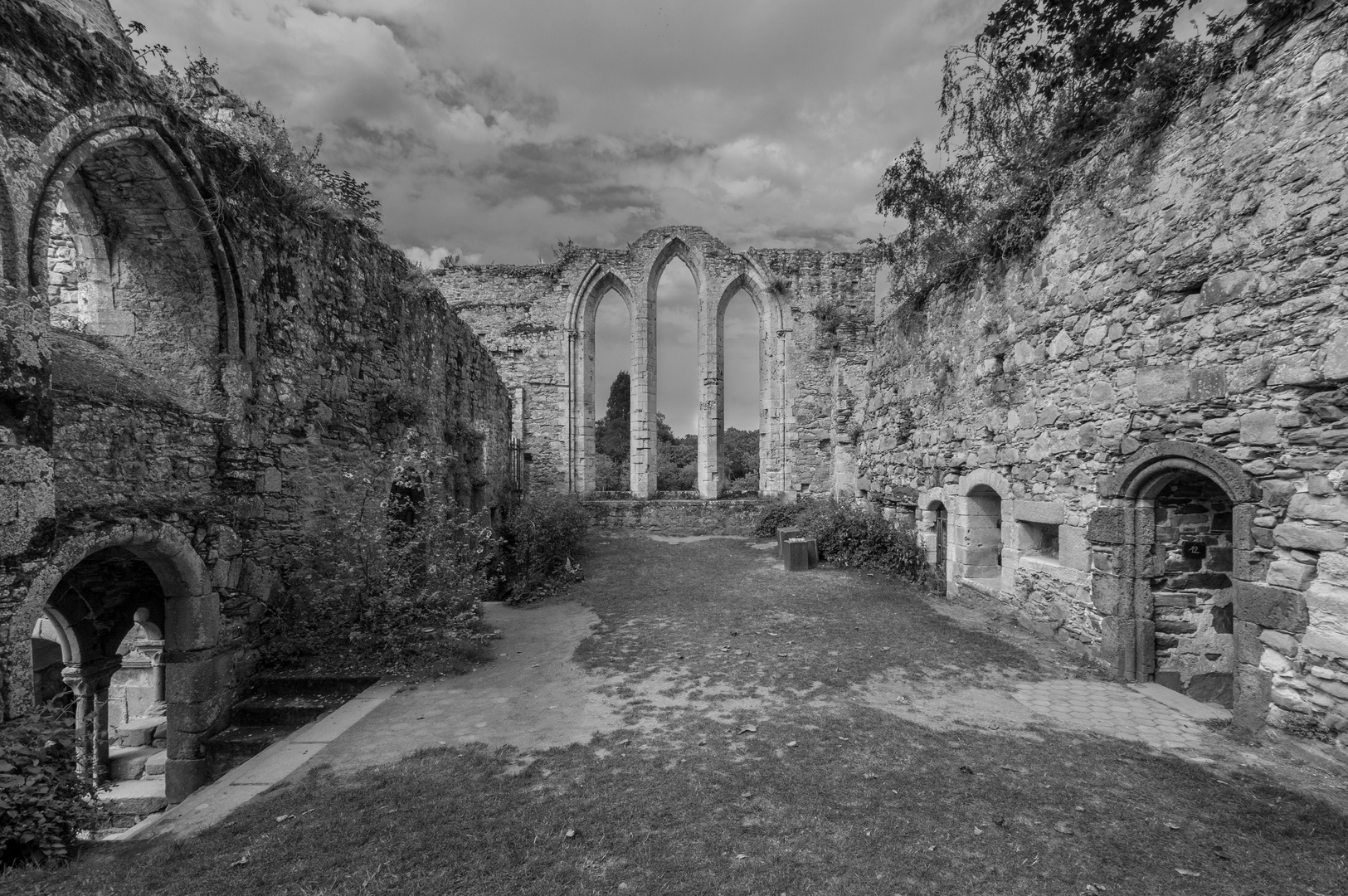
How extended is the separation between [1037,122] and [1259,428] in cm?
675

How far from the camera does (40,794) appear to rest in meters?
3.23

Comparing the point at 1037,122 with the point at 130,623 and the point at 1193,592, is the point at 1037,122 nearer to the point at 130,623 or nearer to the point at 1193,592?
the point at 1193,592

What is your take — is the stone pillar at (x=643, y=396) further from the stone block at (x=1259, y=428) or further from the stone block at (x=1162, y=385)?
the stone block at (x=1259, y=428)

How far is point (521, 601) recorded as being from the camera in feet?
29.5

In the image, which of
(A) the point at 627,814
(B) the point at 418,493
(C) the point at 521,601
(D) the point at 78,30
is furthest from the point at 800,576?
(D) the point at 78,30

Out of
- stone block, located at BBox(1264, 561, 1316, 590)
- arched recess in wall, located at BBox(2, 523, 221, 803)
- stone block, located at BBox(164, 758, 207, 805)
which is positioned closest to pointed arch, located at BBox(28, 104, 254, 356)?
arched recess in wall, located at BBox(2, 523, 221, 803)

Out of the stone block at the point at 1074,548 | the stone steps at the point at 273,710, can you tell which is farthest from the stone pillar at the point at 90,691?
the stone block at the point at 1074,548

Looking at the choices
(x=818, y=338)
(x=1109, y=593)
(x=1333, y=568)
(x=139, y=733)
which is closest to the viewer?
(x=1333, y=568)

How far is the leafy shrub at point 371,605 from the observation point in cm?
589

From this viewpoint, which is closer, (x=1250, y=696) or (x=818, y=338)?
(x=1250, y=696)

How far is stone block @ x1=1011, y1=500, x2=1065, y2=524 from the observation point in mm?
6199

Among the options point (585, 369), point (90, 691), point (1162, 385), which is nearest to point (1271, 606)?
point (1162, 385)

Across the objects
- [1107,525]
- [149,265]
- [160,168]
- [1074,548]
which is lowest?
[1074,548]

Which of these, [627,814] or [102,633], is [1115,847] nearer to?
[627,814]
